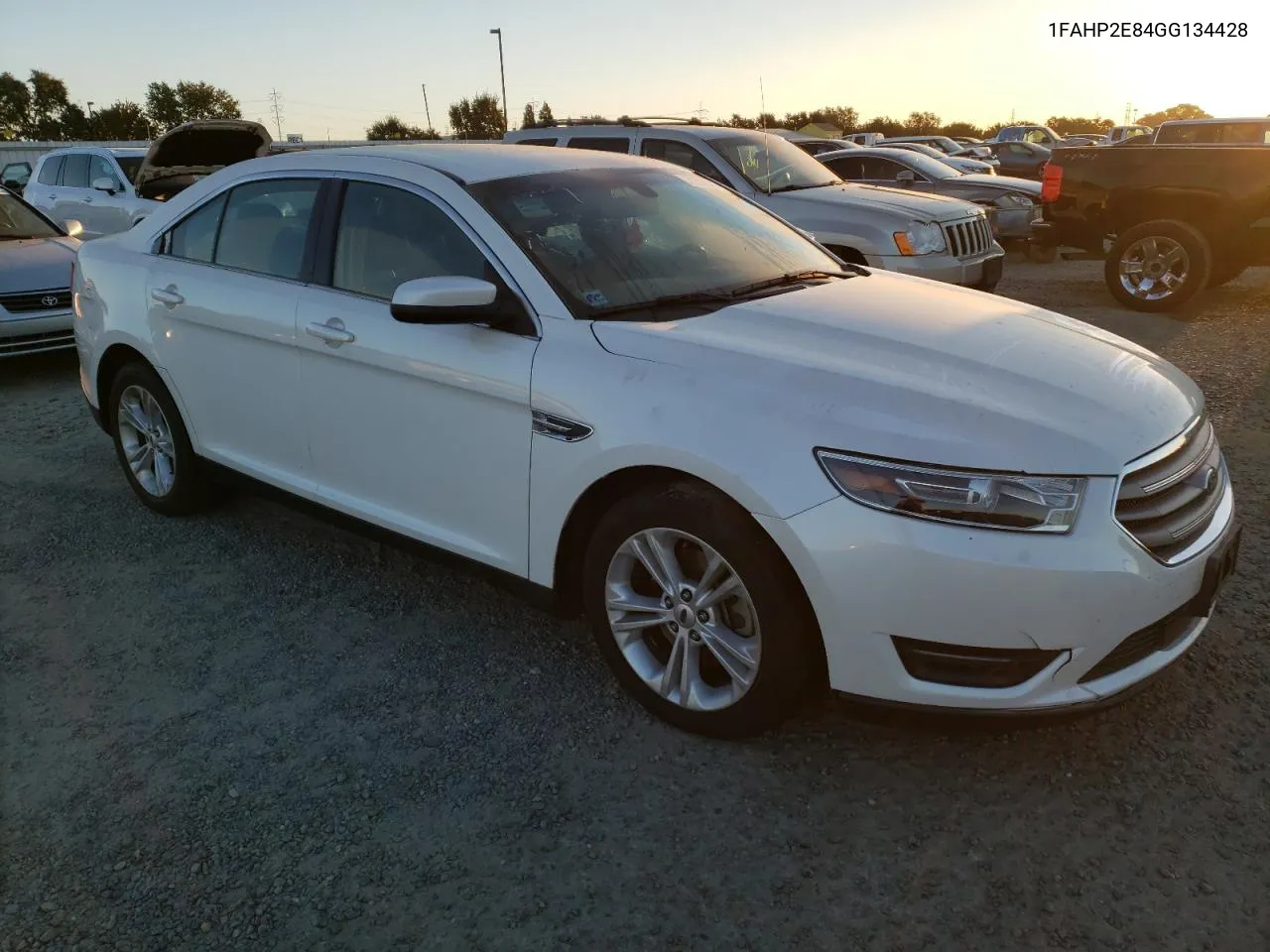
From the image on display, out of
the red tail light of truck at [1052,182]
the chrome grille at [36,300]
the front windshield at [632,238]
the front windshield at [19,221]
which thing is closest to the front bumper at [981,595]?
the front windshield at [632,238]

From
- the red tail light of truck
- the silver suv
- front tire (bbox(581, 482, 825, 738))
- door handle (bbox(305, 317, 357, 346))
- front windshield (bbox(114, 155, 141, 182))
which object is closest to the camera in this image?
front tire (bbox(581, 482, 825, 738))

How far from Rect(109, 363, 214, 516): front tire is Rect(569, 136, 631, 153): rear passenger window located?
5.45m

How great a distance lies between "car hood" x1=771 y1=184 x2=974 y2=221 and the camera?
8.26 m

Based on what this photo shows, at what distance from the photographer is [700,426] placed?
2.66 m

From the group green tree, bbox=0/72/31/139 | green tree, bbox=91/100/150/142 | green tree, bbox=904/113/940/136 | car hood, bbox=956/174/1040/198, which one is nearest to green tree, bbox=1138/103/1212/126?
green tree, bbox=904/113/940/136

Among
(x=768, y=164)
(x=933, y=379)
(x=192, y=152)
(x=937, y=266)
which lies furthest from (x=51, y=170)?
(x=933, y=379)

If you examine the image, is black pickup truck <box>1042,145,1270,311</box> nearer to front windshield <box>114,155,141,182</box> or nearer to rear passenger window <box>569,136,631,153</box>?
rear passenger window <box>569,136,631,153</box>

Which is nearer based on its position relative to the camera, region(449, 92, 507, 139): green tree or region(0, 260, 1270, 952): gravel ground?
region(0, 260, 1270, 952): gravel ground

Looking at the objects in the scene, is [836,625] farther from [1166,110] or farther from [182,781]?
[1166,110]

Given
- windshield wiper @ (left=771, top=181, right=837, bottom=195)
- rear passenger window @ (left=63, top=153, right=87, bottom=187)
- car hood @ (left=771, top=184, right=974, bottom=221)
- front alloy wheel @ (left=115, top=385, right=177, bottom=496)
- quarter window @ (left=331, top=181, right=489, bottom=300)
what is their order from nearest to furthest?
quarter window @ (left=331, top=181, right=489, bottom=300) → front alloy wheel @ (left=115, top=385, right=177, bottom=496) → car hood @ (left=771, top=184, right=974, bottom=221) → windshield wiper @ (left=771, top=181, right=837, bottom=195) → rear passenger window @ (left=63, top=153, right=87, bottom=187)

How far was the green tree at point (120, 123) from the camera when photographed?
62781mm

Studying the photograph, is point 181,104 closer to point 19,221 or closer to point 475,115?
point 475,115

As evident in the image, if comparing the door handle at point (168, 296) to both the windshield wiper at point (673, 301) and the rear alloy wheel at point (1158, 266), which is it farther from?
the rear alloy wheel at point (1158, 266)

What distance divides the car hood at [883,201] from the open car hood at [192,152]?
267 inches
